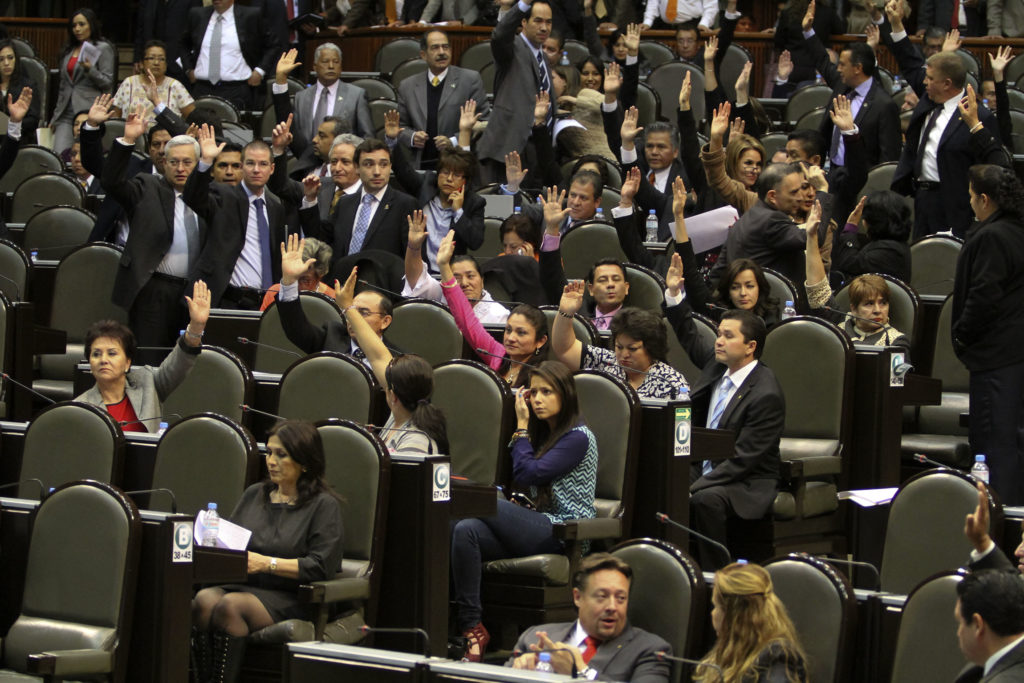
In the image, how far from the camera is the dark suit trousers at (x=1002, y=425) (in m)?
5.19

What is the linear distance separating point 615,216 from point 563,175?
5.35ft

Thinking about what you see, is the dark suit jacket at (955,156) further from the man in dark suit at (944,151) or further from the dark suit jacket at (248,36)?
the dark suit jacket at (248,36)

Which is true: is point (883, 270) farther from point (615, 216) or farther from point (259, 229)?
point (259, 229)

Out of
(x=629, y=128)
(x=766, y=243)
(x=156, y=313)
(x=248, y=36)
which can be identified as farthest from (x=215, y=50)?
(x=766, y=243)

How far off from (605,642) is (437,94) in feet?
16.9

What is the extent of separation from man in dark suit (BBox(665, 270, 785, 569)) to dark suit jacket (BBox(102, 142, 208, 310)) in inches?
95.1

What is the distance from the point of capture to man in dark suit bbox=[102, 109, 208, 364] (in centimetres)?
649

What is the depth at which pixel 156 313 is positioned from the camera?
649 centimetres

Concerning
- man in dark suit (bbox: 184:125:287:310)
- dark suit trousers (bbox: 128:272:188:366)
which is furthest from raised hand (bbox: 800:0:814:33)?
dark suit trousers (bbox: 128:272:188:366)

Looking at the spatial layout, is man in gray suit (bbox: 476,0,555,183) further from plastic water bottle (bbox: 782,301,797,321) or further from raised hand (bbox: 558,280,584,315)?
raised hand (bbox: 558,280,584,315)

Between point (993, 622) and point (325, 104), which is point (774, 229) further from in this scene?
point (325, 104)

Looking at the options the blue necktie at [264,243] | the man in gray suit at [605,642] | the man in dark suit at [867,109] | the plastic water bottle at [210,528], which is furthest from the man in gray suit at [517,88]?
the man in gray suit at [605,642]

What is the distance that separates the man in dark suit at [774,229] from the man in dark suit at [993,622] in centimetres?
313

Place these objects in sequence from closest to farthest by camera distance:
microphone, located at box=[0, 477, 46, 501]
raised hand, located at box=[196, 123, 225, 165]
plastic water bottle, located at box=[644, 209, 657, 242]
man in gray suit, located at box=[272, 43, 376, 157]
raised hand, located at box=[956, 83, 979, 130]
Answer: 1. microphone, located at box=[0, 477, 46, 501]
2. raised hand, located at box=[196, 123, 225, 165]
3. raised hand, located at box=[956, 83, 979, 130]
4. plastic water bottle, located at box=[644, 209, 657, 242]
5. man in gray suit, located at box=[272, 43, 376, 157]
